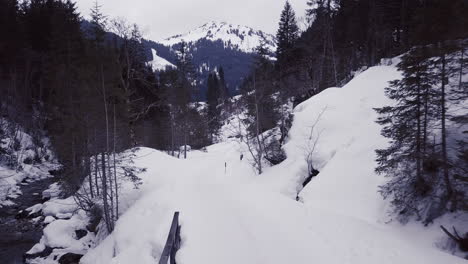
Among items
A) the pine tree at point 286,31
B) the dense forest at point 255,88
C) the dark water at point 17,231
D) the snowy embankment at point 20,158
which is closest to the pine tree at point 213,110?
the dense forest at point 255,88

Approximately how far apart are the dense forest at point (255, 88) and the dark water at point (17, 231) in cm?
400

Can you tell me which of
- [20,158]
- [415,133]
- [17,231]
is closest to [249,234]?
[415,133]

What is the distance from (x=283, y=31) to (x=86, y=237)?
134 ft

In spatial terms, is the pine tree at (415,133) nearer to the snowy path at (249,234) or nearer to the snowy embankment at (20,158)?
the snowy path at (249,234)

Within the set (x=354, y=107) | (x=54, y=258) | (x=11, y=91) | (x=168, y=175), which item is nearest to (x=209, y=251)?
(x=54, y=258)

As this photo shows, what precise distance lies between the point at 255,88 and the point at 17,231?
2027 cm

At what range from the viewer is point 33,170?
3178 centimetres

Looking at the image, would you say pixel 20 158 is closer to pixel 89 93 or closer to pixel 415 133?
pixel 89 93

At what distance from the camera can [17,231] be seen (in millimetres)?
18391

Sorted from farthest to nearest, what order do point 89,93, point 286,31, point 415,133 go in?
point 286,31
point 89,93
point 415,133

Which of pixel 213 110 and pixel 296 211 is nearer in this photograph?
pixel 296 211

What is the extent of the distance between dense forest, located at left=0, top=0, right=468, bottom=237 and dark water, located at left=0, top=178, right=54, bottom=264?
3997 mm

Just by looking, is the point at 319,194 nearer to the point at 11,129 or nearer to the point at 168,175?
the point at 168,175

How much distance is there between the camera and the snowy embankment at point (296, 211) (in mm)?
8625
